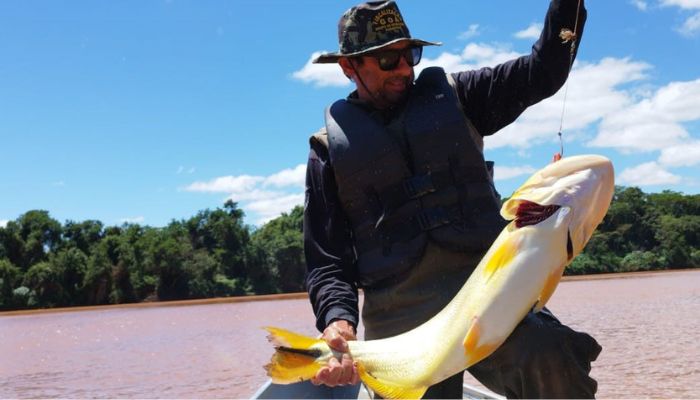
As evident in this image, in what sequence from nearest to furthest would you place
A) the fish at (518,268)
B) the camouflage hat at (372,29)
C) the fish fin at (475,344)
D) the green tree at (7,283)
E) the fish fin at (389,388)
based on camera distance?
the fish at (518,268) → the fish fin at (475,344) → the fish fin at (389,388) → the camouflage hat at (372,29) → the green tree at (7,283)

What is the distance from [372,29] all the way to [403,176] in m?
0.67

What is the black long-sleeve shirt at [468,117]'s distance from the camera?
292 centimetres

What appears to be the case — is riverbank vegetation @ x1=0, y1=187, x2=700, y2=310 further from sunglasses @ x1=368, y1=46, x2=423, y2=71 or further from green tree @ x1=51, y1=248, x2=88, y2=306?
sunglasses @ x1=368, y1=46, x2=423, y2=71

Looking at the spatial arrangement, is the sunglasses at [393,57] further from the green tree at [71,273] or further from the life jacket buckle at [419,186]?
the green tree at [71,273]

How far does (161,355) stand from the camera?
16078mm

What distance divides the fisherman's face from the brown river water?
6810mm

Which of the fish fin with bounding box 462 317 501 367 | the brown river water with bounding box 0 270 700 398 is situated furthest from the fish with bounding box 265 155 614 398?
the brown river water with bounding box 0 270 700 398

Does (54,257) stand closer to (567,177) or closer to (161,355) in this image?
(161,355)

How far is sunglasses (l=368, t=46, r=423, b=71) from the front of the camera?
3.25m

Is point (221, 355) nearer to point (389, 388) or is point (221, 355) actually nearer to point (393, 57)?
point (393, 57)

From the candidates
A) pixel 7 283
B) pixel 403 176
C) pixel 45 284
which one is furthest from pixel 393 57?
pixel 45 284

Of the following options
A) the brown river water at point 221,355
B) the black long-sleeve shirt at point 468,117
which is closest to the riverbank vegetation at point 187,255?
the brown river water at point 221,355

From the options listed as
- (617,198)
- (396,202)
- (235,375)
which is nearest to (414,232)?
(396,202)

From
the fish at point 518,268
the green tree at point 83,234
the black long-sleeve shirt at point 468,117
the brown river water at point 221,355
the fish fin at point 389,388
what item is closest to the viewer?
the fish at point 518,268
